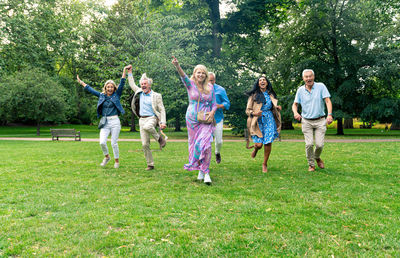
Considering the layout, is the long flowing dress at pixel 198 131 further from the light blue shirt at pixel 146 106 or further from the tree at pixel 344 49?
the tree at pixel 344 49

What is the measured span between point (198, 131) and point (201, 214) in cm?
233

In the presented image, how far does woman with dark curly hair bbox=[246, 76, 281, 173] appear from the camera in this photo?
6953mm

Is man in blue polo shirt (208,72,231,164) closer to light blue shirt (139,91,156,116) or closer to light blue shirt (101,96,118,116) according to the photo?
light blue shirt (139,91,156,116)

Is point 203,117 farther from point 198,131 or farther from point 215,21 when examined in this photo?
point 215,21

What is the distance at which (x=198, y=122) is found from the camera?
19.3 ft

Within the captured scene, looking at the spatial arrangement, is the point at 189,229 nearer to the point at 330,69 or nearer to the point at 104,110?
the point at 104,110

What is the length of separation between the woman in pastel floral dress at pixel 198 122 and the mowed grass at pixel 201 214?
0.46 metres

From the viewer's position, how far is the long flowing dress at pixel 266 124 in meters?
6.94

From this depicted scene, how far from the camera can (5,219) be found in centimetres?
367

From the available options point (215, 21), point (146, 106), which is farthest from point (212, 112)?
point (215, 21)

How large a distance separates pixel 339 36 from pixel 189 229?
26.3m

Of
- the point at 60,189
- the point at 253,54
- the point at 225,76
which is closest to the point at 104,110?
the point at 60,189

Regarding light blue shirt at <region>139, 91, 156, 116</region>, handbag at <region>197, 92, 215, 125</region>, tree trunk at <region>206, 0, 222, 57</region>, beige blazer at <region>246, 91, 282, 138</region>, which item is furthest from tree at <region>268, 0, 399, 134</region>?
handbag at <region>197, 92, 215, 125</region>

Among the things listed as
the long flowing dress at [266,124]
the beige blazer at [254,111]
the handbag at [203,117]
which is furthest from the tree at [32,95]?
the handbag at [203,117]
